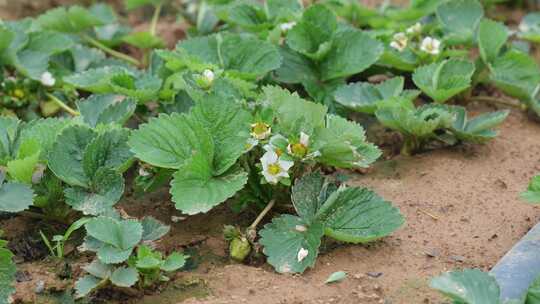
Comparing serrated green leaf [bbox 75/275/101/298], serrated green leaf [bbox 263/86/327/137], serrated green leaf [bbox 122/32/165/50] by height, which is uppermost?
serrated green leaf [bbox 263/86/327/137]

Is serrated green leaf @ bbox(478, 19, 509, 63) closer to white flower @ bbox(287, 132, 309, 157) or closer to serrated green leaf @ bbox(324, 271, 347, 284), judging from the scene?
white flower @ bbox(287, 132, 309, 157)

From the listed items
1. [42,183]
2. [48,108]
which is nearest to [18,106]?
[48,108]

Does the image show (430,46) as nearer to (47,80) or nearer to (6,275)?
(47,80)

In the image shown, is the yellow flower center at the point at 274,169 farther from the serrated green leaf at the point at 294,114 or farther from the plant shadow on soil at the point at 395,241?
the plant shadow on soil at the point at 395,241

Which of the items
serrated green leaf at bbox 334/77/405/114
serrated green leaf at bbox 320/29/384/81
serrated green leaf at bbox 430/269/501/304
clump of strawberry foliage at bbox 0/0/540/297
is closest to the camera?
serrated green leaf at bbox 430/269/501/304

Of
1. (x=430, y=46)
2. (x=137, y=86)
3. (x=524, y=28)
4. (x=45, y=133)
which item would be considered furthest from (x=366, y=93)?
(x=45, y=133)

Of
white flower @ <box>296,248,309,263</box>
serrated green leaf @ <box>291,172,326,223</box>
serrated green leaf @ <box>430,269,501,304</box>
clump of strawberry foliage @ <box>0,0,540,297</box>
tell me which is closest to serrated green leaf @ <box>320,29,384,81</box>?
clump of strawberry foliage @ <box>0,0,540,297</box>

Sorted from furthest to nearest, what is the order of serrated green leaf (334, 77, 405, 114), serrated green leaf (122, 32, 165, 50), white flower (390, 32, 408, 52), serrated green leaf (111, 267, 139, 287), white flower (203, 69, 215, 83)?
serrated green leaf (122, 32, 165, 50), white flower (390, 32, 408, 52), serrated green leaf (334, 77, 405, 114), white flower (203, 69, 215, 83), serrated green leaf (111, 267, 139, 287)
